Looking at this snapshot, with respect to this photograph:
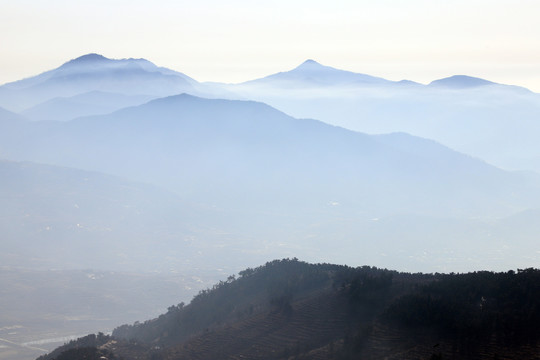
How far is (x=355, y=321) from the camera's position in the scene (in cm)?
3938

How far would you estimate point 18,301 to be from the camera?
14088 centimetres

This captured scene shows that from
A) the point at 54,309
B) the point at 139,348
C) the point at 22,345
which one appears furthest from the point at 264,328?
the point at 54,309

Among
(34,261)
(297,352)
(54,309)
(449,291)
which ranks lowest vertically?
(297,352)

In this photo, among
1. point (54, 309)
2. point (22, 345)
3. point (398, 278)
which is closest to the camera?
point (398, 278)

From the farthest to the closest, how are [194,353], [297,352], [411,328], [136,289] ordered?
1. [136,289]
2. [194,353]
3. [297,352]
4. [411,328]

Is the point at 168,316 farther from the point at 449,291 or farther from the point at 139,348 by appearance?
the point at 449,291

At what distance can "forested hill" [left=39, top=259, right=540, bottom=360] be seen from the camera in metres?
31.2

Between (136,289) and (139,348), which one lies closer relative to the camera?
(139,348)

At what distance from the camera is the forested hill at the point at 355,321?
3120 cm

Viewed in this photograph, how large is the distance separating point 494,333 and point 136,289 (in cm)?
12728

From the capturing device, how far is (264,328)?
1692 inches

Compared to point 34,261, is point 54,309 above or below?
below

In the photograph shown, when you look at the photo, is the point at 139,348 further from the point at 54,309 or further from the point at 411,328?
the point at 54,309

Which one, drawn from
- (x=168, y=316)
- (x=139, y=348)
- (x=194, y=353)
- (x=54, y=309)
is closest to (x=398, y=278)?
(x=194, y=353)
